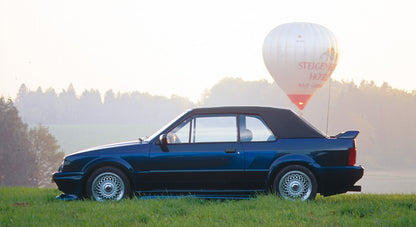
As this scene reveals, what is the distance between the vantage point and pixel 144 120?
167 meters

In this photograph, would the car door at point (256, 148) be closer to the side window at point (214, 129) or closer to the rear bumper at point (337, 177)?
the side window at point (214, 129)

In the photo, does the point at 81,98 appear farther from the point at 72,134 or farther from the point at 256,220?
the point at 256,220

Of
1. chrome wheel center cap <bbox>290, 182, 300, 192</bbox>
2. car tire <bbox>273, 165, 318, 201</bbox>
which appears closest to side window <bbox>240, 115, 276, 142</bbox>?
car tire <bbox>273, 165, 318, 201</bbox>

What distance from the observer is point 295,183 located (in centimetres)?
945

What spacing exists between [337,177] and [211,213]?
2471mm

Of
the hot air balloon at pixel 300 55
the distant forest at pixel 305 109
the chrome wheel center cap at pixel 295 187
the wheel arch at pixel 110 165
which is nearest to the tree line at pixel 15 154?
A: the hot air balloon at pixel 300 55

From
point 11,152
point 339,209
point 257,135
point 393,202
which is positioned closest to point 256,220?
point 339,209

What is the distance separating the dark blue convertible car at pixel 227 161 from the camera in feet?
31.1

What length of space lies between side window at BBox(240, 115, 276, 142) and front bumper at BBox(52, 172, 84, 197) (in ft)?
9.50

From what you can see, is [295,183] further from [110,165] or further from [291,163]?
[110,165]

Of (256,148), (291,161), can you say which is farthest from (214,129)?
(291,161)

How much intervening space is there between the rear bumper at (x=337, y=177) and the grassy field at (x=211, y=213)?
0.30m

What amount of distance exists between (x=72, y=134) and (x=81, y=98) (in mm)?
39648

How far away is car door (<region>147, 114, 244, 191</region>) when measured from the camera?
9.56 meters
